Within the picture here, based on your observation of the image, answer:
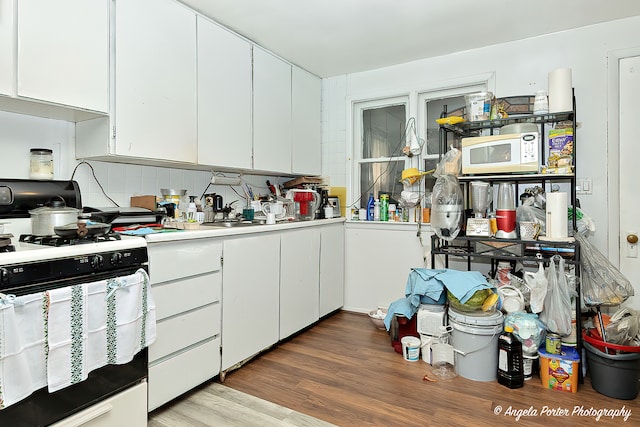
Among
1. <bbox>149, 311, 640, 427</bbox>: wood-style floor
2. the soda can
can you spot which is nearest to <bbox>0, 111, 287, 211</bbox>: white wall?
<bbox>149, 311, 640, 427</bbox>: wood-style floor

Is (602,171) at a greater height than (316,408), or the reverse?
(602,171)

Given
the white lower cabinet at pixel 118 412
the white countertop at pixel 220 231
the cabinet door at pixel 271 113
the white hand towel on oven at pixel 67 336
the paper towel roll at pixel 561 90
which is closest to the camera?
the white hand towel on oven at pixel 67 336

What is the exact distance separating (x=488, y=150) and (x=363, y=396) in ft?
6.19

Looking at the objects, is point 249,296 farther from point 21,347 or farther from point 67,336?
point 21,347

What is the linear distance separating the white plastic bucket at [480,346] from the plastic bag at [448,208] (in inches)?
24.5

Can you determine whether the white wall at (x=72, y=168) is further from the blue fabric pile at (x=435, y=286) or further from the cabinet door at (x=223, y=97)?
the blue fabric pile at (x=435, y=286)

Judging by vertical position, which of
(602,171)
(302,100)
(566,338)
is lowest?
(566,338)

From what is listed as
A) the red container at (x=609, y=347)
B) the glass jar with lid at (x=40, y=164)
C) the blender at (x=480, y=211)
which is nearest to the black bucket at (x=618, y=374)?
the red container at (x=609, y=347)

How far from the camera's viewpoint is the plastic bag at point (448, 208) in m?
2.62

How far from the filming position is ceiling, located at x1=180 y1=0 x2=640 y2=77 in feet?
7.98

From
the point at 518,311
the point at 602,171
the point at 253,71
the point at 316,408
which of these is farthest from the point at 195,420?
the point at 602,171

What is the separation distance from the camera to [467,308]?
238 cm

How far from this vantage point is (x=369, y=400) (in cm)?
206

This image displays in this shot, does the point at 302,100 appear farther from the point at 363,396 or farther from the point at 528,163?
the point at 363,396
